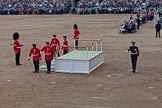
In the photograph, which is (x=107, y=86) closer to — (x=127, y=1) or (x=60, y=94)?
(x=60, y=94)

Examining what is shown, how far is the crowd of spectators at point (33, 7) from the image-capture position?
227 ft

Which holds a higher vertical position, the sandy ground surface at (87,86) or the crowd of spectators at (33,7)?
the crowd of spectators at (33,7)

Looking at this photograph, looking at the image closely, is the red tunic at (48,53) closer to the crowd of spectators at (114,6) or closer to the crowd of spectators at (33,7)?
the crowd of spectators at (114,6)

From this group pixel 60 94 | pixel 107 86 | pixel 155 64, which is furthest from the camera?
pixel 155 64

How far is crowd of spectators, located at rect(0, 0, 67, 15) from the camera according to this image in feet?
227

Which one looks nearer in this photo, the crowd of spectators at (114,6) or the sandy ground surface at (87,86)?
the sandy ground surface at (87,86)

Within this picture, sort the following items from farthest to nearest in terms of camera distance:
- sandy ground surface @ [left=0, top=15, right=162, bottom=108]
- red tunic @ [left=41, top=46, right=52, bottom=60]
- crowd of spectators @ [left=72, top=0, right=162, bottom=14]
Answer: crowd of spectators @ [left=72, top=0, right=162, bottom=14] < red tunic @ [left=41, top=46, right=52, bottom=60] < sandy ground surface @ [left=0, top=15, right=162, bottom=108]

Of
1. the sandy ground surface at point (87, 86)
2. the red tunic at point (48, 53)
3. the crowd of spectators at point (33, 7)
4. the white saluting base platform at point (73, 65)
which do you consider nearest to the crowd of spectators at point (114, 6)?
the crowd of spectators at point (33, 7)

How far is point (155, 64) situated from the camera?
21719 millimetres

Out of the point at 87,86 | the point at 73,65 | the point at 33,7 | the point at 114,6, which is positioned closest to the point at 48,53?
the point at 73,65

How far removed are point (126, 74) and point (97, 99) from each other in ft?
15.5

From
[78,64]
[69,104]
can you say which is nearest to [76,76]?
[78,64]

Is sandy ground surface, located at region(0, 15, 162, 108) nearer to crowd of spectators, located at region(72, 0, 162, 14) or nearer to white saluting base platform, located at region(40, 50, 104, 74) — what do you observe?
white saluting base platform, located at region(40, 50, 104, 74)

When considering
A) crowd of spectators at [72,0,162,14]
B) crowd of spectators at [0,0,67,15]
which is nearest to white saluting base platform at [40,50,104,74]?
crowd of spectators at [72,0,162,14]
